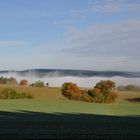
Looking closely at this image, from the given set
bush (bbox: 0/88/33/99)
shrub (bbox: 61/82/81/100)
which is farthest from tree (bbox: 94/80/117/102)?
bush (bbox: 0/88/33/99)

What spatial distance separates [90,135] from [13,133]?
2.06 meters

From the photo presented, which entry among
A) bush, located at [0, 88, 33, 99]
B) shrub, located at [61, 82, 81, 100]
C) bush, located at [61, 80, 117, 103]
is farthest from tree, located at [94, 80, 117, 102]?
bush, located at [0, 88, 33, 99]

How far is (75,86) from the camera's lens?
62.7m

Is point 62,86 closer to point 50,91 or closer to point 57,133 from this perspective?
point 50,91

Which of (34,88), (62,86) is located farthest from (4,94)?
(62,86)

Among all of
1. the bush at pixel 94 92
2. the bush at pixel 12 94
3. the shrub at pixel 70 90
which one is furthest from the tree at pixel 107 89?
the bush at pixel 12 94

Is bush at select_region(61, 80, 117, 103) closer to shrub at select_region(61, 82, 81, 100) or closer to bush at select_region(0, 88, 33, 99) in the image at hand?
shrub at select_region(61, 82, 81, 100)

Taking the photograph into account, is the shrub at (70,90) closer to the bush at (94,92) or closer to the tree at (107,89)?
Result: the bush at (94,92)

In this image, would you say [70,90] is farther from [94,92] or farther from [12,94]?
[12,94]

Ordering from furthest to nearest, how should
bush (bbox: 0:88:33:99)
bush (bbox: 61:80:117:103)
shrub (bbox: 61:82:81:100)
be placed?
shrub (bbox: 61:82:81:100)
bush (bbox: 61:80:117:103)
bush (bbox: 0:88:33:99)

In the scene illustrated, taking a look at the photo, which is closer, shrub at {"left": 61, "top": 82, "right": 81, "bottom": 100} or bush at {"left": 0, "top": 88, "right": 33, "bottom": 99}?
bush at {"left": 0, "top": 88, "right": 33, "bottom": 99}

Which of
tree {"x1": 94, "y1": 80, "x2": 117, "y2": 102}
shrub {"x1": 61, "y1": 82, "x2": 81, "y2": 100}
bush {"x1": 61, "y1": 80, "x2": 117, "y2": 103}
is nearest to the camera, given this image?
tree {"x1": 94, "y1": 80, "x2": 117, "y2": 102}

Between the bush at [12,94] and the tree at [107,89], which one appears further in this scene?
the tree at [107,89]

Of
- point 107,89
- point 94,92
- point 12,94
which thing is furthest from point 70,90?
point 12,94
